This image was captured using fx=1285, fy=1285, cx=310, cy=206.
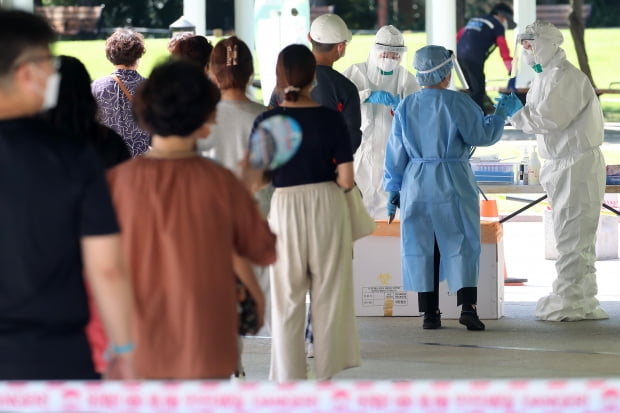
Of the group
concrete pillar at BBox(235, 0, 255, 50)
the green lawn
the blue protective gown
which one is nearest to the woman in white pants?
the blue protective gown

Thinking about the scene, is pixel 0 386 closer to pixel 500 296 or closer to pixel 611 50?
pixel 500 296

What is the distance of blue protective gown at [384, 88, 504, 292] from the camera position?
6777mm

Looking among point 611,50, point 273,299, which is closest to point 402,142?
point 273,299

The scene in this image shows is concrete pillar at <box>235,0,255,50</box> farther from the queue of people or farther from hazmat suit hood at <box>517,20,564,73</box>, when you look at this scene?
hazmat suit hood at <box>517,20,564,73</box>

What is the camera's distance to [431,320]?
7180 millimetres

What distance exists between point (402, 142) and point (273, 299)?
195 cm

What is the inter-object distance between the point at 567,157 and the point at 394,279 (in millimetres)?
1218

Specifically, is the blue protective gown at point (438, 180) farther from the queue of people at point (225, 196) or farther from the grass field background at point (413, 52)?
the grass field background at point (413, 52)

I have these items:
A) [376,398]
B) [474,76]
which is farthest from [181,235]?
[474,76]

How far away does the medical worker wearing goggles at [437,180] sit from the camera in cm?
679

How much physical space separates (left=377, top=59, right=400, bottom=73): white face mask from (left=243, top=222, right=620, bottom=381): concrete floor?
5.52 feet

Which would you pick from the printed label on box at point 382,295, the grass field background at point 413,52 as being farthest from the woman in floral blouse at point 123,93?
the grass field background at point 413,52

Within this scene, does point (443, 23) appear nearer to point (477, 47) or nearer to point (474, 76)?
point (474, 76)

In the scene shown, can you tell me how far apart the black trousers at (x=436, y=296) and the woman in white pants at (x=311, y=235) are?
6.05 ft
